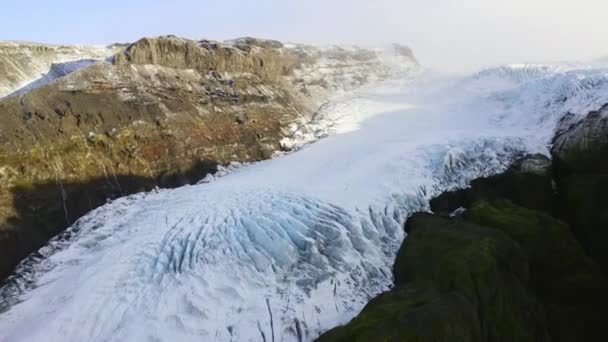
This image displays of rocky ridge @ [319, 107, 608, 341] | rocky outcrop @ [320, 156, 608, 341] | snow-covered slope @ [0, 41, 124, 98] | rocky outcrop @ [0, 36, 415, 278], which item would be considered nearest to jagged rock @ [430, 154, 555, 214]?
rocky ridge @ [319, 107, 608, 341]

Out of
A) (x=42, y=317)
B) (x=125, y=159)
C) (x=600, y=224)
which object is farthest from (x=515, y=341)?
(x=125, y=159)

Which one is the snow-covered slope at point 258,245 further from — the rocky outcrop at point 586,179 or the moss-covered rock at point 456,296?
the rocky outcrop at point 586,179

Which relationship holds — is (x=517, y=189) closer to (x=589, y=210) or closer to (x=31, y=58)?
(x=589, y=210)

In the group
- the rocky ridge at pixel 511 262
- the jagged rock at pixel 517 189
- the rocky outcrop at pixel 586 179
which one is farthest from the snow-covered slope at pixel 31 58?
the rocky outcrop at pixel 586 179

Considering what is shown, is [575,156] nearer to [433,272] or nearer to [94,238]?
[433,272]

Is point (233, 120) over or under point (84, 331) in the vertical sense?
over

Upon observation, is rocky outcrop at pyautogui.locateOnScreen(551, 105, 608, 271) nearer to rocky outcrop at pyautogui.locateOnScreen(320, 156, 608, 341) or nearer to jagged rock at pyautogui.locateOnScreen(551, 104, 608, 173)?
jagged rock at pyautogui.locateOnScreen(551, 104, 608, 173)
